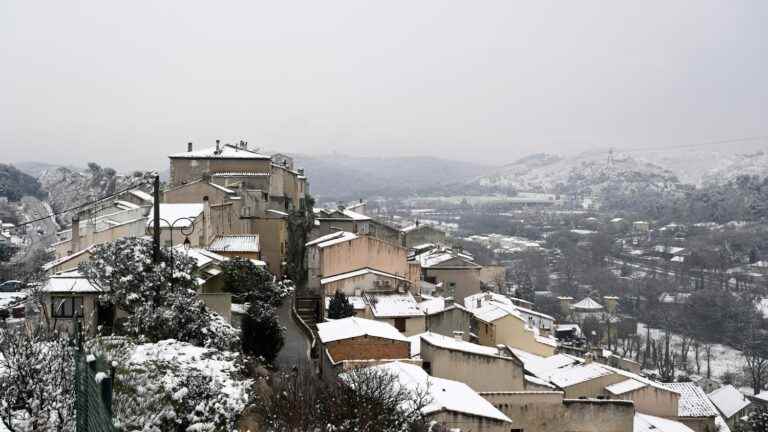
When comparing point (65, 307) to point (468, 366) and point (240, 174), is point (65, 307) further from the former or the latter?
point (240, 174)

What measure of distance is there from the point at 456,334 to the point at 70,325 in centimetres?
1347

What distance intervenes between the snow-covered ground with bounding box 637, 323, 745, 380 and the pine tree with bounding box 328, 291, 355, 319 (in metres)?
33.8

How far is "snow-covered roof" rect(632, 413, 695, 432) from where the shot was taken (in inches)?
872

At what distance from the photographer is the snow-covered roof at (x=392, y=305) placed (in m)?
26.0

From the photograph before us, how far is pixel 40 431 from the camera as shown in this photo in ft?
26.8

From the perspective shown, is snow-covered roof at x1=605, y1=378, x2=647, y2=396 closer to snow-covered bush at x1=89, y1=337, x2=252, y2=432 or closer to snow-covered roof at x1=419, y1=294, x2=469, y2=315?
snow-covered roof at x1=419, y1=294, x2=469, y2=315

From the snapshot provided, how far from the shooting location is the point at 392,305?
2681 cm

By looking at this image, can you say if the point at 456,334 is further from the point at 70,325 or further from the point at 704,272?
the point at 704,272

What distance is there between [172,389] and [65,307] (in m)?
8.89

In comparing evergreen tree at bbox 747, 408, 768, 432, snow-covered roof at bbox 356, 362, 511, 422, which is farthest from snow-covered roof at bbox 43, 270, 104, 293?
evergreen tree at bbox 747, 408, 768, 432

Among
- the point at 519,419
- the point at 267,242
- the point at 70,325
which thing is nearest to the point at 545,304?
the point at 267,242

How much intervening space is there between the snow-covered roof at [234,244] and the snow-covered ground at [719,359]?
117 feet

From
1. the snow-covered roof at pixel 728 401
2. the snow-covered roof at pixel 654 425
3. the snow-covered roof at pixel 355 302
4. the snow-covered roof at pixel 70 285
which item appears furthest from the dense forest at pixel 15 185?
the snow-covered roof at pixel 654 425

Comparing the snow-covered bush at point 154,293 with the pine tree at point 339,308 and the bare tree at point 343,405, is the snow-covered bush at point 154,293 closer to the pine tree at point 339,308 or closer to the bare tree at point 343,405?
the bare tree at point 343,405
